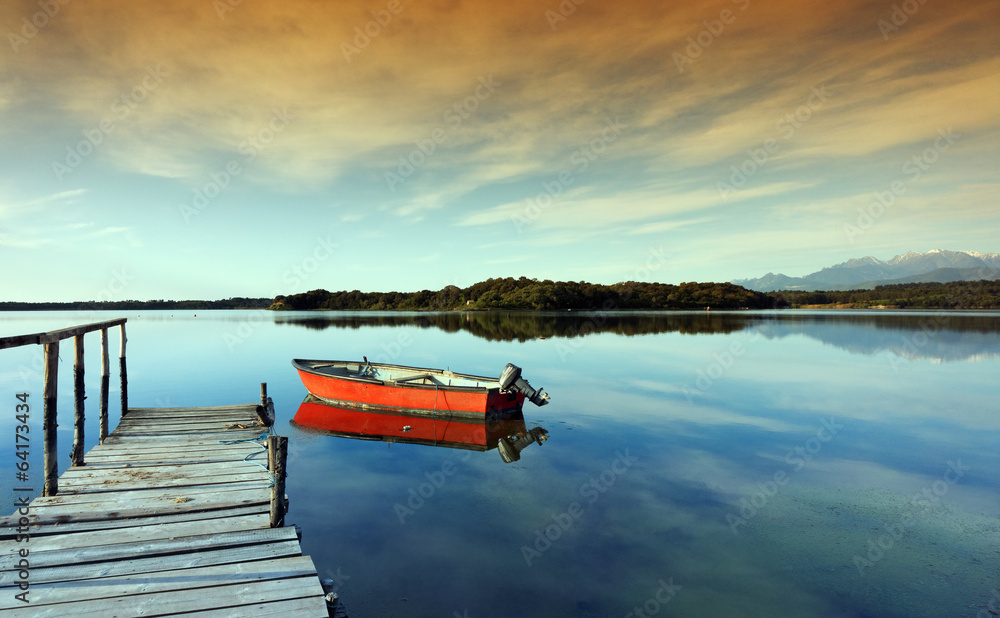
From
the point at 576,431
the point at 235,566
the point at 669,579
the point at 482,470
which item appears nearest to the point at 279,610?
the point at 235,566

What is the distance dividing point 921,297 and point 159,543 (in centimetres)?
16742

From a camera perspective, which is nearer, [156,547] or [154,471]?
[156,547]

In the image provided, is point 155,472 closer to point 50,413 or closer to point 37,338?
point 50,413

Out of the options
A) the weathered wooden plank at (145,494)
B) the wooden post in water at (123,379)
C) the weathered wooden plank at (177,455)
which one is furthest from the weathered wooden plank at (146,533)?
the wooden post in water at (123,379)

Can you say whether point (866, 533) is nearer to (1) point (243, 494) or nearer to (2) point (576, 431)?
(2) point (576, 431)

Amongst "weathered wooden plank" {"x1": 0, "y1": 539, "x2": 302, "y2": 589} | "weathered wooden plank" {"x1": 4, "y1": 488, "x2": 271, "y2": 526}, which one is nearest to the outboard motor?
"weathered wooden plank" {"x1": 4, "y1": 488, "x2": 271, "y2": 526}

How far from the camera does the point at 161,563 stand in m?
5.23

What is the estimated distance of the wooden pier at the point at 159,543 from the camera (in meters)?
4.56

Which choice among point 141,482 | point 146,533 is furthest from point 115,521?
point 141,482

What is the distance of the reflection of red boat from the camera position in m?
15.0

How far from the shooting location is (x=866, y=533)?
845 cm

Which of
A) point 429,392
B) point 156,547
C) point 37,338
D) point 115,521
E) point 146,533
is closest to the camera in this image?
point 156,547

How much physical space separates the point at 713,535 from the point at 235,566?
24.0ft

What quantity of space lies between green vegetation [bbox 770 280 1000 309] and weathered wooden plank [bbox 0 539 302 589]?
160 m
